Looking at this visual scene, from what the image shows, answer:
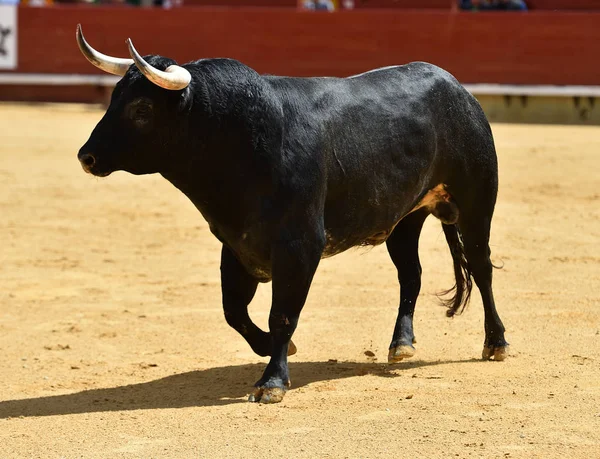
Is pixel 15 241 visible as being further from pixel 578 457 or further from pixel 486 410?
pixel 578 457

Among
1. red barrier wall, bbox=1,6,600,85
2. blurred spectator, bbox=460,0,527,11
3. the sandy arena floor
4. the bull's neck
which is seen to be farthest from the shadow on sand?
blurred spectator, bbox=460,0,527,11

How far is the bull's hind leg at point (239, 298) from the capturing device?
509cm

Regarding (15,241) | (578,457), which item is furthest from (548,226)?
(578,457)

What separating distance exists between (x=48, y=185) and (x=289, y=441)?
7.31 metres

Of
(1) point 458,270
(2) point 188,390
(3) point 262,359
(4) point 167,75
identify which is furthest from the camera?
(1) point 458,270

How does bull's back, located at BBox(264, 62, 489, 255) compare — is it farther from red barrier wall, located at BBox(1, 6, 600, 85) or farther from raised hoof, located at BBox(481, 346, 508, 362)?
red barrier wall, located at BBox(1, 6, 600, 85)

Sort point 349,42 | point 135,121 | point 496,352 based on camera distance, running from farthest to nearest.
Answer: point 349,42
point 496,352
point 135,121

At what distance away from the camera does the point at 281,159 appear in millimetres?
4711

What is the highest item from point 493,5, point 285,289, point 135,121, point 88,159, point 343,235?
point 135,121

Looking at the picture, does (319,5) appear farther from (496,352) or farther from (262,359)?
(496,352)

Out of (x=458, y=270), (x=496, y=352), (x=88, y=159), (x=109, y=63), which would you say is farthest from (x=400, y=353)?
(x=109, y=63)

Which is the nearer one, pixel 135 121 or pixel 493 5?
pixel 135 121

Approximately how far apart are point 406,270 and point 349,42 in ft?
35.1

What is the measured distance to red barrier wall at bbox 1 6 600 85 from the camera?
15625mm
